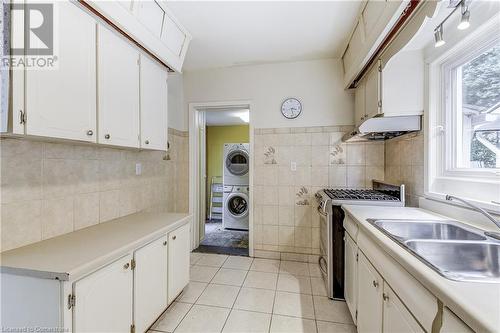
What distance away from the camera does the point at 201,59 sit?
2.87m

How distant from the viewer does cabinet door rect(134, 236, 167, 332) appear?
1.45m

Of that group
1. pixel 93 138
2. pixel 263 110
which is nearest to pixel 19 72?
pixel 93 138

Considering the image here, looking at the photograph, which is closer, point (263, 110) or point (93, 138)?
point (93, 138)

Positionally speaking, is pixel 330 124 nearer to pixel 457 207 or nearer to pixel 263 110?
pixel 263 110

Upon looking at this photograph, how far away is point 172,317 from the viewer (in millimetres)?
1819

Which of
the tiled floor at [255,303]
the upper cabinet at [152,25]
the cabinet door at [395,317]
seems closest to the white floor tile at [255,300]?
the tiled floor at [255,303]

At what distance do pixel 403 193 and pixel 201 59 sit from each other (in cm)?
263

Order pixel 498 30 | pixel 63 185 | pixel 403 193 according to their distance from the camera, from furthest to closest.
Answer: pixel 403 193 → pixel 63 185 → pixel 498 30

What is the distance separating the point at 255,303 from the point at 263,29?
8.25ft

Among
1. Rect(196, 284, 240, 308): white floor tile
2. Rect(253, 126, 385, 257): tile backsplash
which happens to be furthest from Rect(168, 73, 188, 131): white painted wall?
Rect(196, 284, 240, 308): white floor tile

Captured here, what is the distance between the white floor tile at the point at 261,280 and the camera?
230 cm

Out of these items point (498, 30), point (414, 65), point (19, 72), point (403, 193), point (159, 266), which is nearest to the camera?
point (19, 72)

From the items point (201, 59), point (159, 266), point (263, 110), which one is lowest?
point (159, 266)

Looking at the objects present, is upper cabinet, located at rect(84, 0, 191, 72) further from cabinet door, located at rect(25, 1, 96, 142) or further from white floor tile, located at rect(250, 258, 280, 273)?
white floor tile, located at rect(250, 258, 280, 273)
